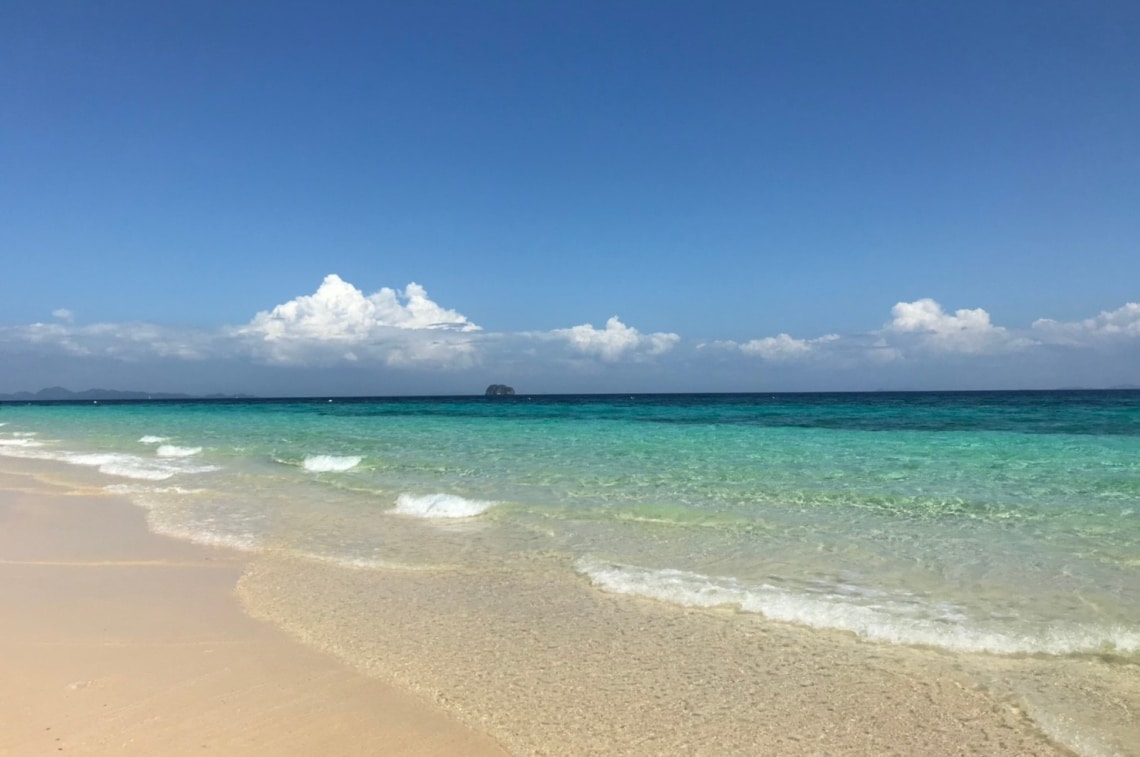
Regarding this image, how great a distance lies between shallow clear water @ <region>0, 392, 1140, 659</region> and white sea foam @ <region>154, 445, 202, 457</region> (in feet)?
1.45

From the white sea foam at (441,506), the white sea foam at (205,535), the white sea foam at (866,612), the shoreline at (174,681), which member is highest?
the white sea foam at (441,506)

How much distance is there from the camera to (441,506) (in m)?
10.7

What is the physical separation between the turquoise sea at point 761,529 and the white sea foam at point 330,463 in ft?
0.38

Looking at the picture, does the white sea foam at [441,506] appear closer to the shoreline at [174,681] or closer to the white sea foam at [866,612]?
the shoreline at [174,681]

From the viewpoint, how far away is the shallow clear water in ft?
19.7

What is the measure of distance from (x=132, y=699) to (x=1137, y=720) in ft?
19.5

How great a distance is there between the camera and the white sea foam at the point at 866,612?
5.11 m

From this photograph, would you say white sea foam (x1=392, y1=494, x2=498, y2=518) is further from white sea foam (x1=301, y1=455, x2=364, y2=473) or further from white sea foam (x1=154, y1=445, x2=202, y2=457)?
white sea foam (x1=154, y1=445, x2=202, y2=457)

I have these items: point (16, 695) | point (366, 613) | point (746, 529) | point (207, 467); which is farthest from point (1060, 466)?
point (207, 467)

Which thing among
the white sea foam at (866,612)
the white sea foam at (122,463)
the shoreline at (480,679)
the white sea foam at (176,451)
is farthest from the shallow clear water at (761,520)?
the shoreline at (480,679)

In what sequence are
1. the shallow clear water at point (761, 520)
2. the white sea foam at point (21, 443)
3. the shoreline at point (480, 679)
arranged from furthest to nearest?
the white sea foam at point (21, 443), the shallow clear water at point (761, 520), the shoreline at point (480, 679)

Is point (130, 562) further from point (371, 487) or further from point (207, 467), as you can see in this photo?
point (207, 467)

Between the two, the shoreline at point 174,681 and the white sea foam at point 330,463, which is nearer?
the shoreline at point 174,681

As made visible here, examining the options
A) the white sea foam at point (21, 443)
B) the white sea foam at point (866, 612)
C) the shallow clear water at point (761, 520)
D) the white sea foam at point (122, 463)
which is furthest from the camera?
the white sea foam at point (21, 443)
